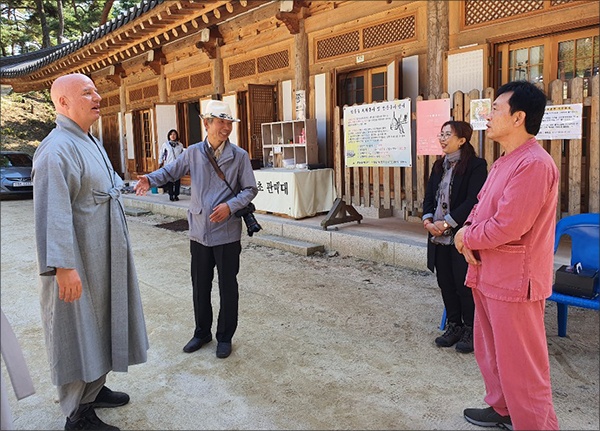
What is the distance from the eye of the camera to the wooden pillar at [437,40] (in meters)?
5.59

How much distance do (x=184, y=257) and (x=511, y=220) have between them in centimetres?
486

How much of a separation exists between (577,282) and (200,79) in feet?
29.3

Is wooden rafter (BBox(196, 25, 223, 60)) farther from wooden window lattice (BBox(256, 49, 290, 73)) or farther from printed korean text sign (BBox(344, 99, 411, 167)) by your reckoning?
printed korean text sign (BBox(344, 99, 411, 167))

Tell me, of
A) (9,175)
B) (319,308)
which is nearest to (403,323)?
(319,308)

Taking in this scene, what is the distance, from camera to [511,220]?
179cm

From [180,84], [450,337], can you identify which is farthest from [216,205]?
[180,84]

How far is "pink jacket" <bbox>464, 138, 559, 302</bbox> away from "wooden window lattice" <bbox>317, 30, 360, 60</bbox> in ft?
17.3

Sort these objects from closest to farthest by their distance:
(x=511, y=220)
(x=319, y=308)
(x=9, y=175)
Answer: (x=511, y=220)
(x=319, y=308)
(x=9, y=175)

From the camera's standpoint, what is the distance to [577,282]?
285 centimetres

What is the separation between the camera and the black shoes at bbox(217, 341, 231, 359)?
3.01m

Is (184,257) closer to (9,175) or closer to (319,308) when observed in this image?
(319,308)

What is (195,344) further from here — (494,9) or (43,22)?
(43,22)

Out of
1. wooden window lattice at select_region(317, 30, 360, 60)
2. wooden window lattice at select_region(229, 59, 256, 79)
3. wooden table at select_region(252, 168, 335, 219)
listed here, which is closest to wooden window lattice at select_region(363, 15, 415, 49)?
wooden window lattice at select_region(317, 30, 360, 60)

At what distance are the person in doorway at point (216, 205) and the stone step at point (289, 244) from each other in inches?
110
